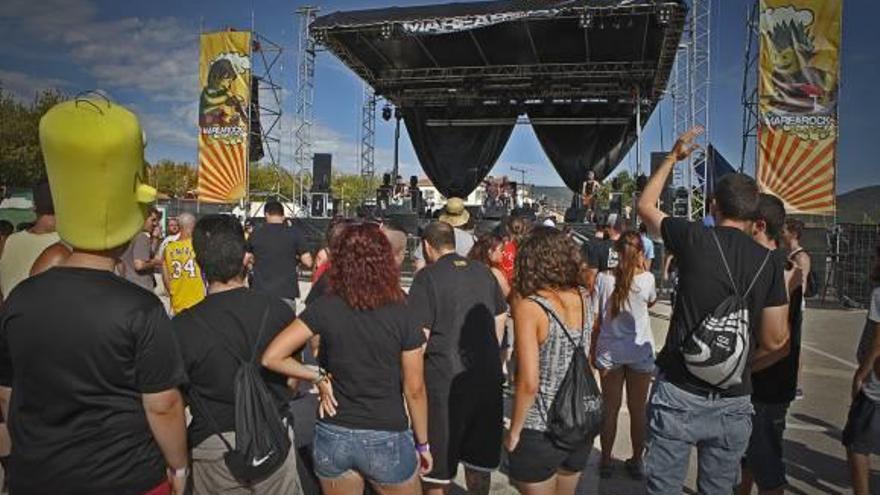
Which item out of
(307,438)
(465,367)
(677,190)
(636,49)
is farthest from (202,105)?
(465,367)

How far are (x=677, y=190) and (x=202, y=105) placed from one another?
1423 cm

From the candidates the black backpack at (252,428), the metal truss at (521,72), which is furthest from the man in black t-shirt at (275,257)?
the metal truss at (521,72)

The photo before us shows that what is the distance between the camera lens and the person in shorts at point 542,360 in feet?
8.08

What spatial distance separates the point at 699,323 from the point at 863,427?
Result: 5.06 ft

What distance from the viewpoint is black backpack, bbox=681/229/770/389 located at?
7.86ft

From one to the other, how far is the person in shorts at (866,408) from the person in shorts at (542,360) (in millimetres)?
1708

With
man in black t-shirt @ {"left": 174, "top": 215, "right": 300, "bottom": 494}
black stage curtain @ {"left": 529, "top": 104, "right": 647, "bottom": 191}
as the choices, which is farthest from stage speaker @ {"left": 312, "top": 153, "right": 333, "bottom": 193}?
man in black t-shirt @ {"left": 174, "top": 215, "right": 300, "bottom": 494}

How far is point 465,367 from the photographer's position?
3033 millimetres

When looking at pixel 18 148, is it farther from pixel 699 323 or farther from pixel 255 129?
pixel 699 323

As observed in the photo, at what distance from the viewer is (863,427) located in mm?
3164

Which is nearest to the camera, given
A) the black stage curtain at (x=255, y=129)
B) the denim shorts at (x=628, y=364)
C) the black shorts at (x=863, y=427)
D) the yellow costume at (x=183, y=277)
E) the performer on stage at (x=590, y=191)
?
the black shorts at (x=863, y=427)

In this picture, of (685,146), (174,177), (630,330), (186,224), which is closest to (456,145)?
(186,224)

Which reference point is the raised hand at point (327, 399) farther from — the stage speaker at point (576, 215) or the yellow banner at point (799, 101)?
the stage speaker at point (576, 215)

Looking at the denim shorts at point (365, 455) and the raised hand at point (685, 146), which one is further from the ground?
the raised hand at point (685, 146)
